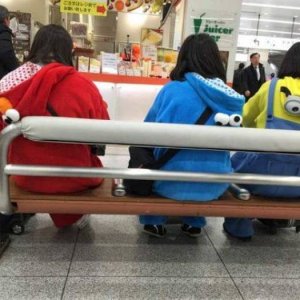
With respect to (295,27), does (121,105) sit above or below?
below

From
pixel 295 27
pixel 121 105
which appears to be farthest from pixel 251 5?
pixel 121 105

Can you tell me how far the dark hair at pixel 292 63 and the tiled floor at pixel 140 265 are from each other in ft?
3.79

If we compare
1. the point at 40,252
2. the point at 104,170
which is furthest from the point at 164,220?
the point at 104,170

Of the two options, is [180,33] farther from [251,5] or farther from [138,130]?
[251,5]

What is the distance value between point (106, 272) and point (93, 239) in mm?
410

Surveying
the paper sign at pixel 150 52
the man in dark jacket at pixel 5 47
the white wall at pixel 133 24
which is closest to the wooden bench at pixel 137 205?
the man in dark jacket at pixel 5 47

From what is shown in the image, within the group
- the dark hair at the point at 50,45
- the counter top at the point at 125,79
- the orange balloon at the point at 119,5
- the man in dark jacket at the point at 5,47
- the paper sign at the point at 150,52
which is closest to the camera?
the dark hair at the point at 50,45

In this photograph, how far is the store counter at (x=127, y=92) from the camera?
5320 mm

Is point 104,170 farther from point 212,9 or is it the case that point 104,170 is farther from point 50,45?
point 212,9

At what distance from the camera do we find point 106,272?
2.11 meters

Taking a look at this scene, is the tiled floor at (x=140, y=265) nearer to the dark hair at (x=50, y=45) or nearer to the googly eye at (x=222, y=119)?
the googly eye at (x=222, y=119)

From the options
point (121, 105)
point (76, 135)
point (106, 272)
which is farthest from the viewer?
point (121, 105)

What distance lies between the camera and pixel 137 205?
1.89 metres

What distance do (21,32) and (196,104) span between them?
5.42 m
